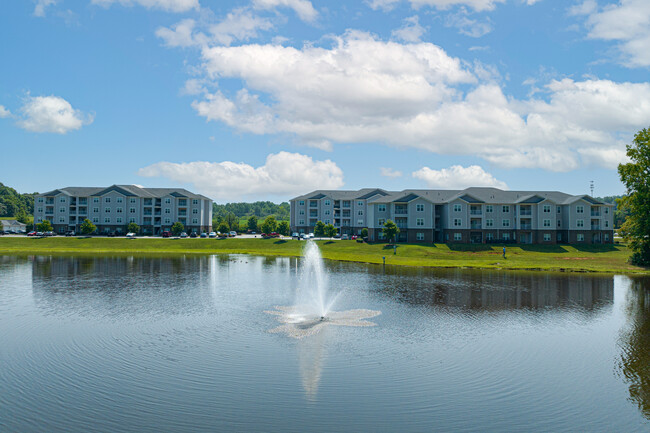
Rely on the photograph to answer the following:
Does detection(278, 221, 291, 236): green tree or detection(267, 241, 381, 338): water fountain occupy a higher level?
detection(278, 221, 291, 236): green tree

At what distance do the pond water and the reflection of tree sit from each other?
0.10 metres

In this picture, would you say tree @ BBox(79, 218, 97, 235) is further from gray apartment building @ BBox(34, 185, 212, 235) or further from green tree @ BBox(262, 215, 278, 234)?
green tree @ BBox(262, 215, 278, 234)

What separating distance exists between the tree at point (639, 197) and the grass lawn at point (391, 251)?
10.2 feet

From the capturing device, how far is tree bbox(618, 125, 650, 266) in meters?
63.7

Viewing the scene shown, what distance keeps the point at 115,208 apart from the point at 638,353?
12940 centimetres

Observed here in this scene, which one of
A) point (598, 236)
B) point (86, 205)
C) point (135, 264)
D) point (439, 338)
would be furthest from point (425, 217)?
point (86, 205)

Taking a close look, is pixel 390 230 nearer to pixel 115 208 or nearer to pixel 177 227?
pixel 177 227

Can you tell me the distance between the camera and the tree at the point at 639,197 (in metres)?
63.7

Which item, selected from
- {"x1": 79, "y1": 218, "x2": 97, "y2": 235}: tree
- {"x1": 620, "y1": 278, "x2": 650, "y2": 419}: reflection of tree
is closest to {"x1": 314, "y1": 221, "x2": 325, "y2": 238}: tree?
{"x1": 79, "y1": 218, "x2": 97, "y2": 235}: tree

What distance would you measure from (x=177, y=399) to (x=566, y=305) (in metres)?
31.0

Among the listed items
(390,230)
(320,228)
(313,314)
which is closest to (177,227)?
(320,228)

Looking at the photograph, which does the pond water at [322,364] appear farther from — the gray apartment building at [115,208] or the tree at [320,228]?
the gray apartment building at [115,208]

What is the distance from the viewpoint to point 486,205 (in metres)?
98.7

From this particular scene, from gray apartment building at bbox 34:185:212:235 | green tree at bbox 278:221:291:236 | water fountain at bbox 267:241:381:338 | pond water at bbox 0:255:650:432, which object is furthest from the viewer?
gray apartment building at bbox 34:185:212:235
